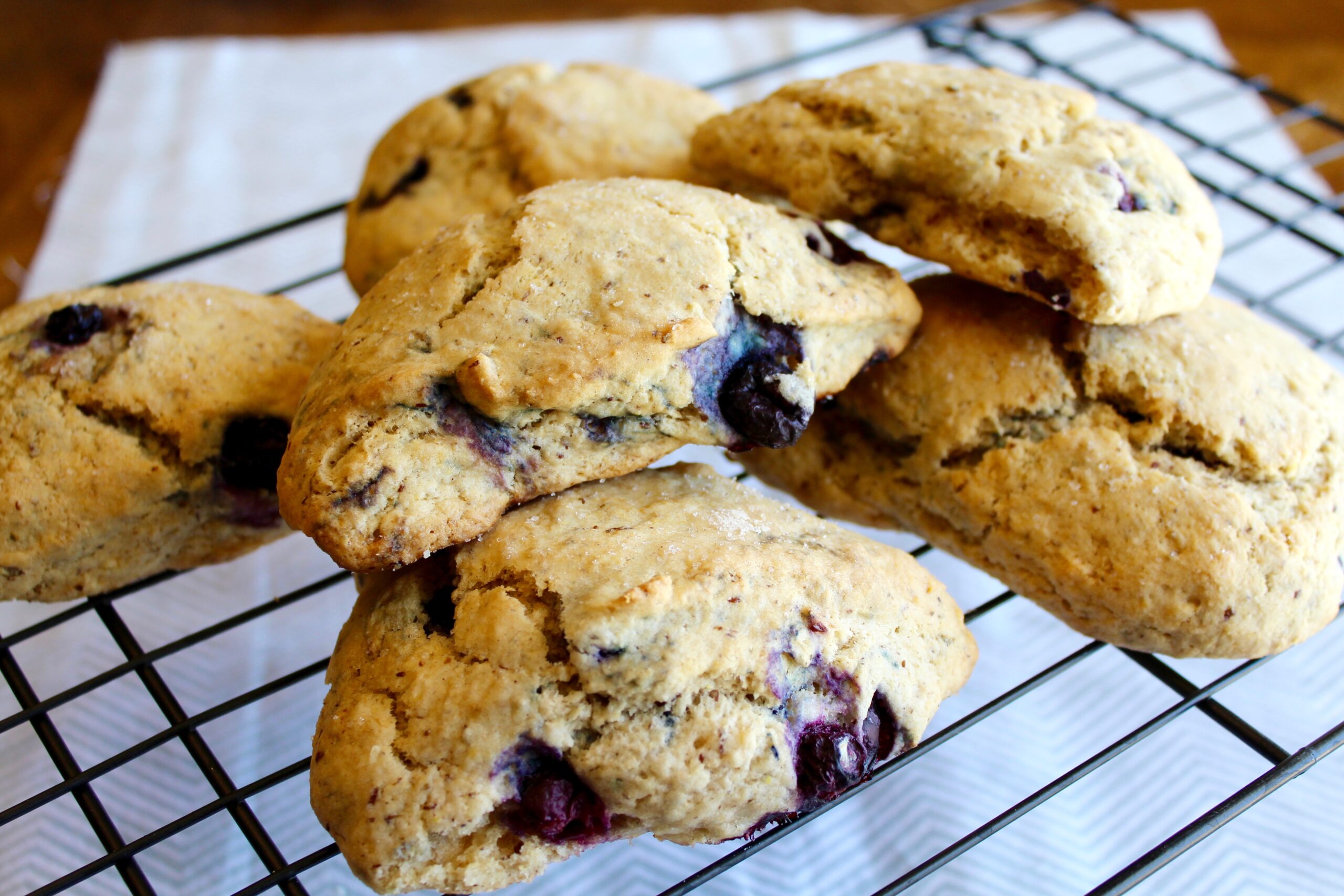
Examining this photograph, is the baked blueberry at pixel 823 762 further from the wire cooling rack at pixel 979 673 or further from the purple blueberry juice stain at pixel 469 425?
the purple blueberry juice stain at pixel 469 425

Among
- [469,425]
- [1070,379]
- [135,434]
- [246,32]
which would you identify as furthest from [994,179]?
[246,32]

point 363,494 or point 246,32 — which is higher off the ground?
point 246,32

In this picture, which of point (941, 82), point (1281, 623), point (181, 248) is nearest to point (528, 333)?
point (941, 82)

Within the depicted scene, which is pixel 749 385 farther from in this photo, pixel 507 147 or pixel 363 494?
pixel 507 147

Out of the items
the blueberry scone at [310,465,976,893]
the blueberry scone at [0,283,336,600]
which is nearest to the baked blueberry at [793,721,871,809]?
the blueberry scone at [310,465,976,893]

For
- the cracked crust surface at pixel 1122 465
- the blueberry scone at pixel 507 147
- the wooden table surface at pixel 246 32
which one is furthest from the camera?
the wooden table surface at pixel 246 32

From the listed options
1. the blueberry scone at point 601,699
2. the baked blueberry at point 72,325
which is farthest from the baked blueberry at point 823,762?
the baked blueberry at point 72,325
